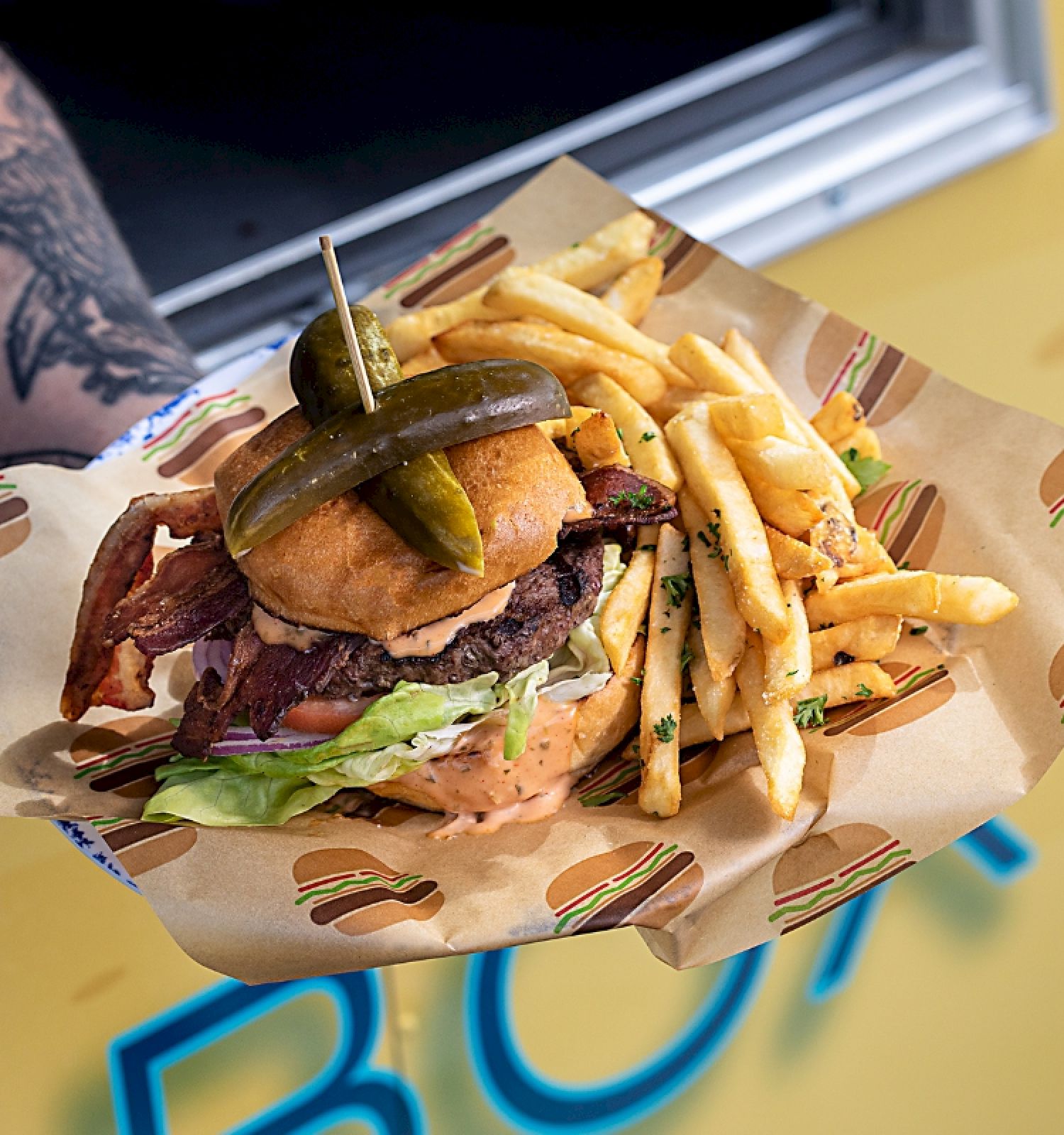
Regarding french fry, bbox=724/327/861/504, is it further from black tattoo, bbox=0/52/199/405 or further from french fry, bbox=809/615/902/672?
black tattoo, bbox=0/52/199/405

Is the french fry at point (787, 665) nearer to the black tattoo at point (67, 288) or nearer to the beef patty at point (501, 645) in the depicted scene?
the beef patty at point (501, 645)

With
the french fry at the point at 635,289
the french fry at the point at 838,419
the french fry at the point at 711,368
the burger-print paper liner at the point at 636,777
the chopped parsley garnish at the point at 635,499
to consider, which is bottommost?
the burger-print paper liner at the point at 636,777

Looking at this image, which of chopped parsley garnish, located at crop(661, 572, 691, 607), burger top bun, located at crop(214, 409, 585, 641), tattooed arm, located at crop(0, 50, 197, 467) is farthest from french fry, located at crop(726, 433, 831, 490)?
tattooed arm, located at crop(0, 50, 197, 467)

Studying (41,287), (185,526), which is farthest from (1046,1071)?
(41,287)

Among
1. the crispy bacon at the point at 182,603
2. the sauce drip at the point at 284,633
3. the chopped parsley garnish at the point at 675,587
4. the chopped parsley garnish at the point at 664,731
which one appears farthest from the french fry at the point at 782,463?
the crispy bacon at the point at 182,603

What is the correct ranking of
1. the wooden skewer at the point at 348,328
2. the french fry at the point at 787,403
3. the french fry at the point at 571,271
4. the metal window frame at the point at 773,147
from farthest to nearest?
the metal window frame at the point at 773,147 < the french fry at the point at 571,271 < the french fry at the point at 787,403 < the wooden skewer at the point at 348,328

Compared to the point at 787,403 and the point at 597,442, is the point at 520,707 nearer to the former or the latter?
the point at 597,442
